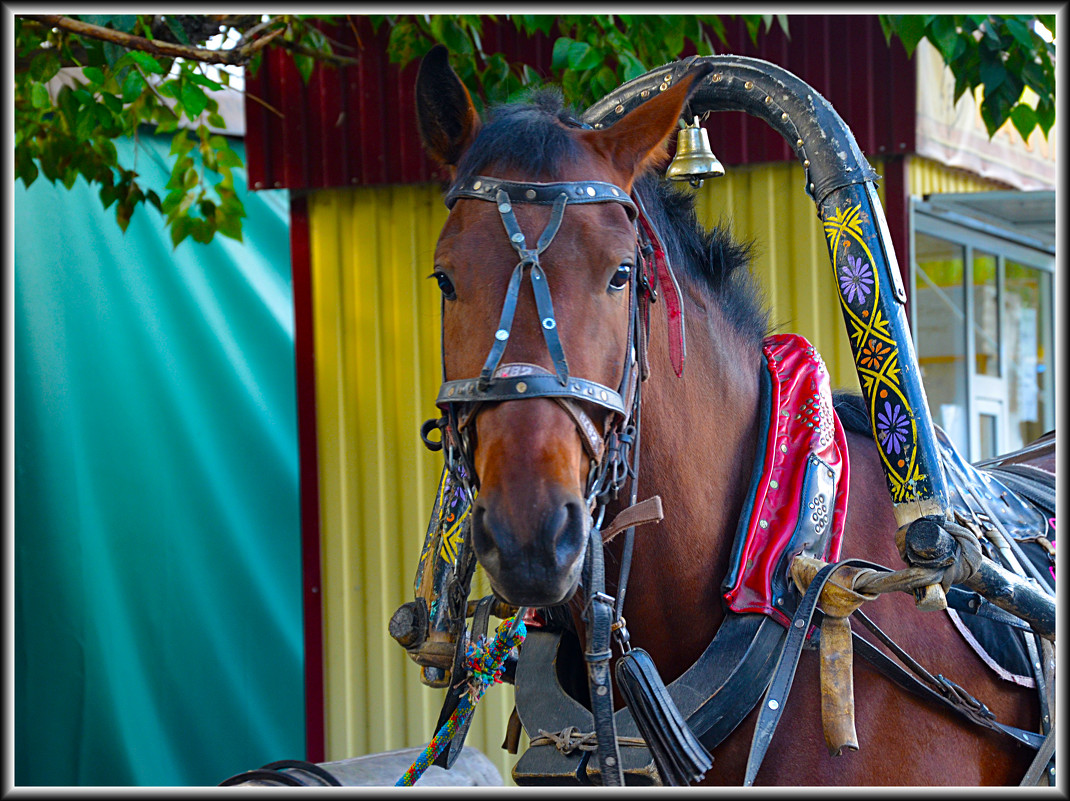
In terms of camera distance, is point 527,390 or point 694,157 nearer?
point 527,390

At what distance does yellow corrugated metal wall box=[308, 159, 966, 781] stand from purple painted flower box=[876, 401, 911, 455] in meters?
3.21

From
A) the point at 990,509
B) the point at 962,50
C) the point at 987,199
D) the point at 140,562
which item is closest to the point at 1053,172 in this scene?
the point at 987,199

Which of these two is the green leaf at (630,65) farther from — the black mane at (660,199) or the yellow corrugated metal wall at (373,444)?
the yellow corrugated metal wall at (373,444)

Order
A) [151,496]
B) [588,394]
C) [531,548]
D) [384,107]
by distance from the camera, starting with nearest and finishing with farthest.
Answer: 1. [531,548]
2. [588,394]
3. [384,107]
4. [151,496]

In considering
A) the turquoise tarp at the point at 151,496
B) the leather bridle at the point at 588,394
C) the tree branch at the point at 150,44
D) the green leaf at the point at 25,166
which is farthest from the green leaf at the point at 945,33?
the turquoise tarp at the point at 151,496

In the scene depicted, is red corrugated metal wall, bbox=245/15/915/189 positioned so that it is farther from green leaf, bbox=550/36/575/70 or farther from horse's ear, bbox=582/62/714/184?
horse's ear, bbox=582/62/714/184

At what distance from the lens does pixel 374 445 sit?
16.5ft

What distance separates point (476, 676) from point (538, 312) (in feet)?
2.32

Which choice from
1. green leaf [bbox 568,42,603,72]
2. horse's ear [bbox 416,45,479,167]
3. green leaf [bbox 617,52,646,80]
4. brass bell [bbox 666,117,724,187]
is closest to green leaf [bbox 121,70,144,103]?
green leaf [bbox 568,42,603,72]

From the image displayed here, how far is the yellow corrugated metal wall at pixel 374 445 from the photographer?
16.3 feet

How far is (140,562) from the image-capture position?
5250 mm

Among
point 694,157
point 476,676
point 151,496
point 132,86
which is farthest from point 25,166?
point 476,676

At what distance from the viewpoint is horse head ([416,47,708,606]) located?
139 cm

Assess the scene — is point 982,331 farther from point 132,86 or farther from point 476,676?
A: point 476,676
